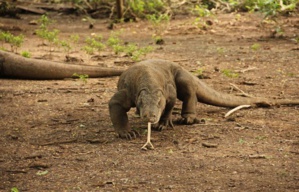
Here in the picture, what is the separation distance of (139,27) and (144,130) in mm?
7650

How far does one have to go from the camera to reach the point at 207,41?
10062 mm

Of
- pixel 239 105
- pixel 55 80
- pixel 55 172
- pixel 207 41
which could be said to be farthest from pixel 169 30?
pixel 55 172

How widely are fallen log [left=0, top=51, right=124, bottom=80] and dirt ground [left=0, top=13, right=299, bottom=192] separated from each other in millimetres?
121

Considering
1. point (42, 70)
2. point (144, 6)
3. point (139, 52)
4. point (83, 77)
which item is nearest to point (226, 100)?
point (83, 77)

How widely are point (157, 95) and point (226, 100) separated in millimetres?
1311

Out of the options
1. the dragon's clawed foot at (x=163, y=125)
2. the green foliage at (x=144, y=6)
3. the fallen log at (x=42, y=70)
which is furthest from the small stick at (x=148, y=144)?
the green foliage at (x=144, y=6)

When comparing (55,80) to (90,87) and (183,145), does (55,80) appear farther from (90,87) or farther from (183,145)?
(183,145)

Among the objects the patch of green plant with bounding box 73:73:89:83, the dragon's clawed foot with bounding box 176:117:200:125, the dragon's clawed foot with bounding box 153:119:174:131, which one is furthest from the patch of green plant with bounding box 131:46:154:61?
the dragon's clawed foot with bounding box 153:119:174:131

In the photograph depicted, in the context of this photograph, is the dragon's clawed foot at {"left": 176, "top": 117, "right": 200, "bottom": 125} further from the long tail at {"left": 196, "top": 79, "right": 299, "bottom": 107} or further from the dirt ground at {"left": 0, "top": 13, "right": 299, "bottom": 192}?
the long tail at {"left": 196, "top": 79, "right": 299, "bottom": 107}

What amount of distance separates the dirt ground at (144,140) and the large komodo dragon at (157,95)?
11 centimetres

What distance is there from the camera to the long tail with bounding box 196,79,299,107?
5.08m

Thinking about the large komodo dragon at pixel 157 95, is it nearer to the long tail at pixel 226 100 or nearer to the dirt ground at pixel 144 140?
the long tail at pixel 226 100

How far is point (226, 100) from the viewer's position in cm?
530

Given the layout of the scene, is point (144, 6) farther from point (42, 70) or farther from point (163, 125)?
point (163, 125)
